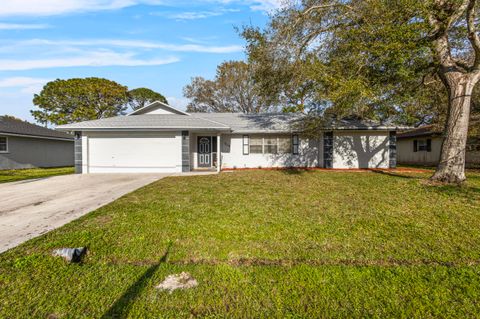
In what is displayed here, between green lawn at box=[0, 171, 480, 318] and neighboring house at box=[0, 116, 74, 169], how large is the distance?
16.4m

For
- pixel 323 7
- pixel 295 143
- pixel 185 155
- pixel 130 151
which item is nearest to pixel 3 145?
pixel 130 151

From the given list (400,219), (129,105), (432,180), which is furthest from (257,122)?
(129,105)

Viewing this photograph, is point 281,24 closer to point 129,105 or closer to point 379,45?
point 379,45

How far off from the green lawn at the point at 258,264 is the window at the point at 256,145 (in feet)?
31.1

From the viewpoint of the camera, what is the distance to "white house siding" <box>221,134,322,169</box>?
15141 millimetres

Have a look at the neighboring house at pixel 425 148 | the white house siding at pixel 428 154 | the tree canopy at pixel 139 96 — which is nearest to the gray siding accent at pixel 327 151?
the white house siding at pixel 428 154

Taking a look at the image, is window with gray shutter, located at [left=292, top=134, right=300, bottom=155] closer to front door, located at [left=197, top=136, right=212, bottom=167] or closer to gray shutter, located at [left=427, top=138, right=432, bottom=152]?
front door, located at [left=197, top=136, right=212, bottom=167]

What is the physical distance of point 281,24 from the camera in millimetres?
9609

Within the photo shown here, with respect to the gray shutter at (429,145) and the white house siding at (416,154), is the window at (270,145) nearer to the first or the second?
the white house siding at (416,154)

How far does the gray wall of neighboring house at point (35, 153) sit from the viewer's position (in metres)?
16.1

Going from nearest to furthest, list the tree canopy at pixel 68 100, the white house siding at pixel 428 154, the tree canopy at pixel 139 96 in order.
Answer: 1. the white house siding at pixel 428 154
2. the tree canopy at pixel 68 100
3. the tree canopy at pixel 139 96

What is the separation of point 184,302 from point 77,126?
536 inches

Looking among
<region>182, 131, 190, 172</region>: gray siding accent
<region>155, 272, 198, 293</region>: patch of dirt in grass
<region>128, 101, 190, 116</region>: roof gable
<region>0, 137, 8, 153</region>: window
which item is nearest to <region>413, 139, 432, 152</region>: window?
<region>182, 131, 190, 172</region>: gray siding accent

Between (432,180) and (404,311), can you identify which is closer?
→ (404,311)
